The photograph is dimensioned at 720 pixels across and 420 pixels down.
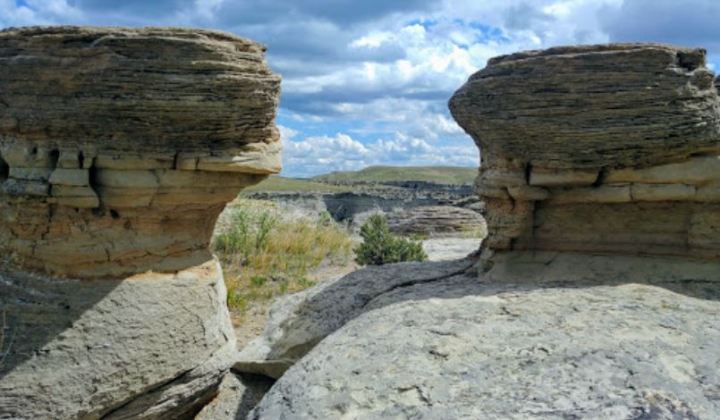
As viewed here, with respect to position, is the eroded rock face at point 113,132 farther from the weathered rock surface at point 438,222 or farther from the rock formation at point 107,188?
the weathered rock surface at point 438,222

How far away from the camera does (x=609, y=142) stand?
6.60m

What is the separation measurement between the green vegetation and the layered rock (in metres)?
4.92

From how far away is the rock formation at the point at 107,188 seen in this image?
5.91m

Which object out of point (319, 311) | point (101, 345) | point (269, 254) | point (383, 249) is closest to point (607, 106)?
point (319, 311)

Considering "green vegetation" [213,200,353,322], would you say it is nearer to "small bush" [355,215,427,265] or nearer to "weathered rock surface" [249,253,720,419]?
"small bush" [355,215,427,265]

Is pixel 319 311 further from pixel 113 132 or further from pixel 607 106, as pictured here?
pixel 607 106

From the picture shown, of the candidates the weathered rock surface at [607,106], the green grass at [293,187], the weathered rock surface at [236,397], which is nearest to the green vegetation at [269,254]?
the weathered rock surface at [236,397]

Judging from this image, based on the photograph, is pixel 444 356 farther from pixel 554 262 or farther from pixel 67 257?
pixel 67 257

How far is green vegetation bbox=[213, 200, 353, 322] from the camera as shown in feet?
37.8

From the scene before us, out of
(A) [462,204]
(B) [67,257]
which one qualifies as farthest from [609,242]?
(A) [462,204]

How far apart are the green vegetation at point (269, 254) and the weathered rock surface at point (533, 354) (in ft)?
15.9

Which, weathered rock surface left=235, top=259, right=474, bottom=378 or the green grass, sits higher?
weathered rock surface left=235, top=259, right=474, bottom=378

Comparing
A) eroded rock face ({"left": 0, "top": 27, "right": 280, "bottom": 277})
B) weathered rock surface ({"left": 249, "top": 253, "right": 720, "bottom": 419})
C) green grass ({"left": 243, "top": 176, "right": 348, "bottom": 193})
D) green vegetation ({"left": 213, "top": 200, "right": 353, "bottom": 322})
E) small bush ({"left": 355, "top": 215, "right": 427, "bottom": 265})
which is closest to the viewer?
weathered rock surface ({"left": 249, "top": 253, "right": 720, "bottom": 419})

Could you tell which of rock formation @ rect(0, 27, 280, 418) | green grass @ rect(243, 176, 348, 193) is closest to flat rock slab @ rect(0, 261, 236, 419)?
rock formation @ rect(0, 27, 280, 418)
